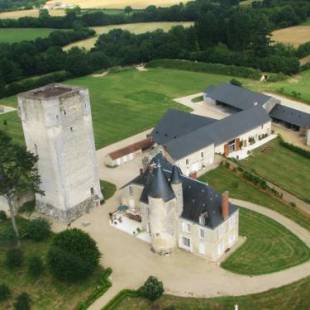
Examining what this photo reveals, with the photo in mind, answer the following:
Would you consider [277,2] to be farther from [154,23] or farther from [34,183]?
[34,183]

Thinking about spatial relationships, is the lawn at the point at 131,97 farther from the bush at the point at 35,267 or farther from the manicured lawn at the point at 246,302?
the manicured lawn at the point at 246,302

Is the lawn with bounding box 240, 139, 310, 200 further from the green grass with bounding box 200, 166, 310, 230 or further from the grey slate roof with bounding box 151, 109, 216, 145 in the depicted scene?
the grey slate roof with bounding box 151, 109, 216, 145

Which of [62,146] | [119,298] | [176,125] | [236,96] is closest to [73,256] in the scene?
[119,298]

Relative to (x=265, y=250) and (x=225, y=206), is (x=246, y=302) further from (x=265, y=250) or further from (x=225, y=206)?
(x=225, y=206)

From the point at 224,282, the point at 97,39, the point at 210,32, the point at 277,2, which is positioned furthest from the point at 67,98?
the point at 277,2

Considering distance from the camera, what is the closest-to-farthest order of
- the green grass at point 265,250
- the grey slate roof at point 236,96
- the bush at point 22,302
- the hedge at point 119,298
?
the bush at point 22,302, the hedge at point 119,298, the green grass at point 265,250, the grey slate roof at point 236,96

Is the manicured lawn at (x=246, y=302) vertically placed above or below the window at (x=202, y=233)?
below

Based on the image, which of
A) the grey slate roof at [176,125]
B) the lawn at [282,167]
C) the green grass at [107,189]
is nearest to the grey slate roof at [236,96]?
the lawn at [282,167]
